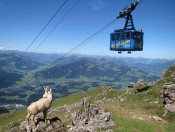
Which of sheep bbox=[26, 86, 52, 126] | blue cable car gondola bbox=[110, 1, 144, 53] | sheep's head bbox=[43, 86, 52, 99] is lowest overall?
sheep bbox=[26, 86, 52, 126]

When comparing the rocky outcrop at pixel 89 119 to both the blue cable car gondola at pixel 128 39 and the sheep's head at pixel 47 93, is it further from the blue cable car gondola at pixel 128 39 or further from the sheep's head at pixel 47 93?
the blue cable car gondola at pixel 128 39

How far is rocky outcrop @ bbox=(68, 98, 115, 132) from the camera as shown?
30.0 m

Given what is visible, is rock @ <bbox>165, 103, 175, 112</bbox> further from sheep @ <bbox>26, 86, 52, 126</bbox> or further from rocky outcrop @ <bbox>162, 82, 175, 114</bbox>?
sheep @ <bbox>26, 86, 52, 126</bbox>

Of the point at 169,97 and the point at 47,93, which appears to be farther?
the point at 169,97

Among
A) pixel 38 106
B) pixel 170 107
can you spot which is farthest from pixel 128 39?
pixel 38 106

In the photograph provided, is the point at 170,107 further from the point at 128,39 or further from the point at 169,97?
the point at 128,39

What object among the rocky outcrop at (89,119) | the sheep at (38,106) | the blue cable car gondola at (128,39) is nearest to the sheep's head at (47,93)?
the sheep at (38,106)

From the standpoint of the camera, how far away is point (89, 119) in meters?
33.5

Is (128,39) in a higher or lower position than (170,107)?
higher

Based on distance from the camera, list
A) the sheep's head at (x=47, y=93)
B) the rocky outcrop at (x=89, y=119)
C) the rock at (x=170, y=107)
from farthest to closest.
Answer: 1. the rock at (x=170, y=107)
2. the rocky outcrop at (x=89, y=119)
3. the sheep's head at (x=47, y=93)

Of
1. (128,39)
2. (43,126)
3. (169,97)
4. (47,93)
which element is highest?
(128,39)

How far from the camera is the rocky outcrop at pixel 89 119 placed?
29989mm

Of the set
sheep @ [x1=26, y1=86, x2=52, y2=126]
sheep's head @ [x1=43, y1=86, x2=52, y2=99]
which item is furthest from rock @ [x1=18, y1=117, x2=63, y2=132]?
Result: sheep's head @ [x1=43, y1=86, x2=52, y2=99]

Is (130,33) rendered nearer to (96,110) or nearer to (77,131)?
(96,110)
